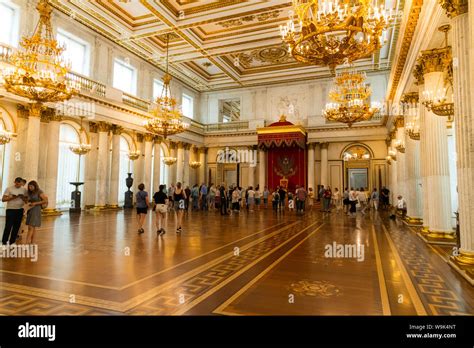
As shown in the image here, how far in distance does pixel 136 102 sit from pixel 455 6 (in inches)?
543

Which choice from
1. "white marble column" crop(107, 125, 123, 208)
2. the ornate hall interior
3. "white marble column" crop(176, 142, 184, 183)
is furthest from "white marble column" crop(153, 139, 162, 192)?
"white marble column" crop(107, 125, 123, 208)

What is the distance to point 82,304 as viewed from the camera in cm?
260

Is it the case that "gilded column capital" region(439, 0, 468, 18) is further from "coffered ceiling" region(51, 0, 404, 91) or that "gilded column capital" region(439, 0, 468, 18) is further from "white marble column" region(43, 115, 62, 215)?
"white marble column" region(43, 115, 62, 215)

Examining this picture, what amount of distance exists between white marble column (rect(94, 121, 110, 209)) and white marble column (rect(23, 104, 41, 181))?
304cm

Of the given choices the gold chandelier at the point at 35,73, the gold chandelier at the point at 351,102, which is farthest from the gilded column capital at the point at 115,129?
the gold chandelier at the point at 351,102

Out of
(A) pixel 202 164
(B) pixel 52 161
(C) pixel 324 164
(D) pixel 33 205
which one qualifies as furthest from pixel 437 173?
Result: (A) pixel 202 164

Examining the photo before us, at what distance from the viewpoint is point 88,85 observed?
12.1 m

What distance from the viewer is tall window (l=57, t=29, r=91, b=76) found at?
469 inches

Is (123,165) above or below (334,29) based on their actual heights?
below

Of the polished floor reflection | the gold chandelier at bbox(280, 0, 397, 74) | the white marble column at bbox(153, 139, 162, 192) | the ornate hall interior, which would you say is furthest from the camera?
the white marble column at bbox(153, 139, 162, 192)

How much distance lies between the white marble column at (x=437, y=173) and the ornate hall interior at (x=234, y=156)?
3 cm

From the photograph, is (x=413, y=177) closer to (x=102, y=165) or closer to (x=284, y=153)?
(x=284, y=153)

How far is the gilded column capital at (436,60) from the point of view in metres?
6.31
